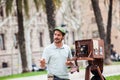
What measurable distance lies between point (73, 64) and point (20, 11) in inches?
900

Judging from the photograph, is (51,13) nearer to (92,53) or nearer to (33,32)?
(92,53)

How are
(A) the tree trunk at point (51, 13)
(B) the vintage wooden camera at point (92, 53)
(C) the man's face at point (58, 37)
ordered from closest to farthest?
(C) the man's face at point (58, 37) → (B) the vintage wooden camera at point (92, 53) → (A) the tree trunk at point (51, 13)

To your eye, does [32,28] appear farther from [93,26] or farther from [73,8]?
[93,26]

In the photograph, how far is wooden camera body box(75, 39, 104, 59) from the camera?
384 inches

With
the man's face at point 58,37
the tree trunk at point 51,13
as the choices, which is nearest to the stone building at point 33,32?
the tree trunk at point 51,13

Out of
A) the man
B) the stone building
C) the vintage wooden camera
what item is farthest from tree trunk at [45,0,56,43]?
the stone building

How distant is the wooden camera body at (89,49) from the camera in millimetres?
9766

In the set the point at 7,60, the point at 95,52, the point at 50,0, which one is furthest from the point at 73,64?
the point at 7,60

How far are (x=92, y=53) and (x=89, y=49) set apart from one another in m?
0.12

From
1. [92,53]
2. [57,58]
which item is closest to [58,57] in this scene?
[57,58]

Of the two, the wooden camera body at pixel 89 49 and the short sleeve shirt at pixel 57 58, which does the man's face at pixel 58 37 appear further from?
the wooden camera body at pixel 89 49

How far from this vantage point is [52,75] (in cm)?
867

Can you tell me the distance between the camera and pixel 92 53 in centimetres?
976

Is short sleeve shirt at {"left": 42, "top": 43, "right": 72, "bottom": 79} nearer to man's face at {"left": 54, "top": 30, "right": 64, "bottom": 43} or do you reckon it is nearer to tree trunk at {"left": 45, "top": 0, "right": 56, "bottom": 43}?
man's face at {"left": 54, "top": 30, "right": 64, "bottom": 43}
